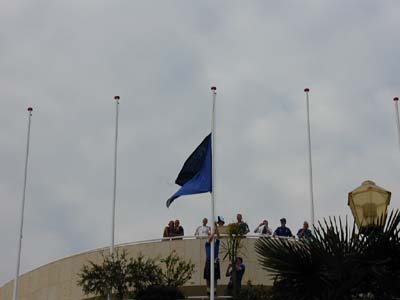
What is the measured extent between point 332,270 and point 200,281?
1763 cm

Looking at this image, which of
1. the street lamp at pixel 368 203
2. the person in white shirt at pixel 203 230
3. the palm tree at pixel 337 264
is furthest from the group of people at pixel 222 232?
the street lamp at pixel 368 203

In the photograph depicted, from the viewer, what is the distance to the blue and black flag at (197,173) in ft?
102

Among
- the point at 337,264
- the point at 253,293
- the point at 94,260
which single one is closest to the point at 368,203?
the point at 337,264

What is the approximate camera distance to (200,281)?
35688 millimetres

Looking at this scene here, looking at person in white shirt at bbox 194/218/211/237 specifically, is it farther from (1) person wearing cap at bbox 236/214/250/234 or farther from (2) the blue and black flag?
(2) the blue and black flag

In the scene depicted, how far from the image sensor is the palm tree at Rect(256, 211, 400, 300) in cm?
1792

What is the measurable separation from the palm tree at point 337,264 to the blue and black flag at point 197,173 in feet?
37.8

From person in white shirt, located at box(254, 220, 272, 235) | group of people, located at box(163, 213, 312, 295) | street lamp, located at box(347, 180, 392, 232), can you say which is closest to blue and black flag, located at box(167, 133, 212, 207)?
group of people, located at box(163, 213, 312, 295)

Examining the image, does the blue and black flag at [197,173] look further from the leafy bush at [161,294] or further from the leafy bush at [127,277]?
the leafy bush at [127,277]

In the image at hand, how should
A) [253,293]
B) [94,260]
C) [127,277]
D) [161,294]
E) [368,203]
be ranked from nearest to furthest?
[368,203] < [161,294] < [253,293] < [127,277] < [94,260]

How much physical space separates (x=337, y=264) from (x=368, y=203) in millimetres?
3072

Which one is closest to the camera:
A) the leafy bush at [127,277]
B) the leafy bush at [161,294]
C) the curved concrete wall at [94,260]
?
the leafy bush at [161,294]

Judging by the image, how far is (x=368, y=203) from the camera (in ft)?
51.1

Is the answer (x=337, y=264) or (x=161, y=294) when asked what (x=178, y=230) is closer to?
(x=161, y=294)
